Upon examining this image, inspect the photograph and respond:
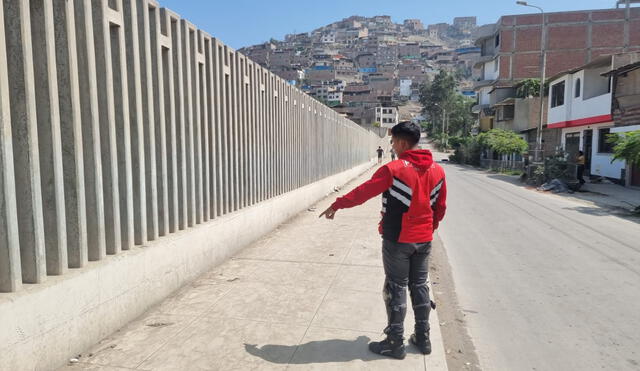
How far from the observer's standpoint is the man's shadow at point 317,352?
3256 mm

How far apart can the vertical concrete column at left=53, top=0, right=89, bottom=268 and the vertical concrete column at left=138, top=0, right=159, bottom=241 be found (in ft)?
2.95

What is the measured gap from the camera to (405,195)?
314 cm

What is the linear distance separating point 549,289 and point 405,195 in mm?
3250

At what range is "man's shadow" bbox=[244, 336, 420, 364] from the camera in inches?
128

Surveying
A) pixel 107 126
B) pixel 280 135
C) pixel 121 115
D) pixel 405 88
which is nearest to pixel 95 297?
pixel 107 126

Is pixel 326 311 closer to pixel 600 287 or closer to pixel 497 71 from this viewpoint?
pixel 600 287

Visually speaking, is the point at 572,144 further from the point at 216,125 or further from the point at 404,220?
the point at 404,220

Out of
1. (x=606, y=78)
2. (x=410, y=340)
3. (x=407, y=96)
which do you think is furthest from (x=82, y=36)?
(x=407, y=96)

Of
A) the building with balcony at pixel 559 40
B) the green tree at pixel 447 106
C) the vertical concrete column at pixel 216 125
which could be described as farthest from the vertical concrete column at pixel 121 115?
the green tree at pixel 447 106

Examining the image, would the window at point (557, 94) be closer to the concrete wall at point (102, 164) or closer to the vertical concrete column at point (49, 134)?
the concrete wall at point (102, 164)

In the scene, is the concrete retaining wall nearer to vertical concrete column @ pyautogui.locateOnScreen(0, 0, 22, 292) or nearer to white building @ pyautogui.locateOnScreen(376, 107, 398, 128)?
vertical concrete column @ pyautogui.locateOnScreen(0, 0, 22, 292)

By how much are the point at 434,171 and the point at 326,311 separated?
1.80 metres

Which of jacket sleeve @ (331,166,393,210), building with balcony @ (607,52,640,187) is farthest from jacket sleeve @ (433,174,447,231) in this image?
building with balcony @ (607,52,640,187)

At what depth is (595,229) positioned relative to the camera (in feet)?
30.7
